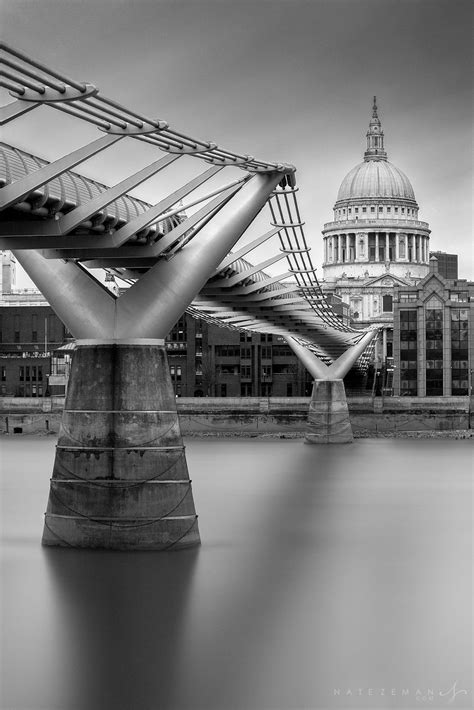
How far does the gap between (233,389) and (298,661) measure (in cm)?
8270

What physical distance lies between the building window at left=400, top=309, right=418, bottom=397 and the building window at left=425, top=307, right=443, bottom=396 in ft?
3.45

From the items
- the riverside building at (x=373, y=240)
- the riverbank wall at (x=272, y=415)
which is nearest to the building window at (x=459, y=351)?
the riverbank wall at (x=272, y=415)

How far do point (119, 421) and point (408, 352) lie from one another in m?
71.5

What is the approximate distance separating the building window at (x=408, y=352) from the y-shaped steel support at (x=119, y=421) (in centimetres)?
6945

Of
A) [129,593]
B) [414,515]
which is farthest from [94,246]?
[414,515]

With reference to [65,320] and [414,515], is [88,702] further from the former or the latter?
[414,515]

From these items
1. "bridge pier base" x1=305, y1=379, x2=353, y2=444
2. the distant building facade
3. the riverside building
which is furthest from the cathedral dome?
"bridge pier base" x1=305, y1=379, x2=353, y2=444

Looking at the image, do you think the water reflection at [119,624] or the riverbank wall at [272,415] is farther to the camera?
the riverbank wall at [272,415]

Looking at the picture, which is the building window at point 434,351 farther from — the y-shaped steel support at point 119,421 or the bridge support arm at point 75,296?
the bridge support arm at point 75,296

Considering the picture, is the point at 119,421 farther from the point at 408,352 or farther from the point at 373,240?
the point at 373,240

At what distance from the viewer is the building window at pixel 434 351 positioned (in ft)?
313

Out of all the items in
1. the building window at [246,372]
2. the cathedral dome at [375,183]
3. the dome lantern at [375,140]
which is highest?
the dome lantern at [375,140]

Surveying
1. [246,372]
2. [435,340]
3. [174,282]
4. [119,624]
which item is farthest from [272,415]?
[119,624]

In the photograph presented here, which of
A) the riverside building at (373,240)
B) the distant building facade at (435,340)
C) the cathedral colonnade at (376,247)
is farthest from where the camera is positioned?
the cathedral colonnade at (376,247)
